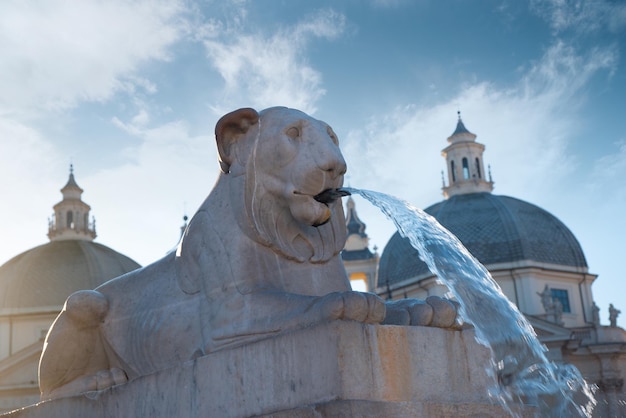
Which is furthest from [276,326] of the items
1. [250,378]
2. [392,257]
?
[392,257]

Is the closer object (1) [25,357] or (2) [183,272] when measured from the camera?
(2) [183,272]

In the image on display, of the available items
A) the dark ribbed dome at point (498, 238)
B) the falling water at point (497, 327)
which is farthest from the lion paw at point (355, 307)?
the dark ribbed dome at point (498, 238)

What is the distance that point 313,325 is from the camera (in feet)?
20.0

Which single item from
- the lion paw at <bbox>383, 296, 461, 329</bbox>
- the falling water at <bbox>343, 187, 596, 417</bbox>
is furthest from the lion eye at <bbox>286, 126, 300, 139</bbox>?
the lion paw at <bbox>383, 296, 461, 329</bbox>

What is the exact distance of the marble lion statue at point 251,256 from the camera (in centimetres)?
682

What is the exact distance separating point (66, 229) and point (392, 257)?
26253 mm

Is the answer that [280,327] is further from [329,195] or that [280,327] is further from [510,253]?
[510,253]

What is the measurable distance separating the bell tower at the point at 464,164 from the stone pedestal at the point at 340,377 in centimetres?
6768

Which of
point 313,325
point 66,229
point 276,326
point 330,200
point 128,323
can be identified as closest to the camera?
point 313,325

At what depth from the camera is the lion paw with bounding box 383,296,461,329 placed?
253 inches

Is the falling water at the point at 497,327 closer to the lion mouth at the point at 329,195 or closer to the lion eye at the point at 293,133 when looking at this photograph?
the lion mouth at the point at 329,195

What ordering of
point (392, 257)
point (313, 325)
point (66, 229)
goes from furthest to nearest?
1. point (66, 229)
2. point (392, 257)
3. point (313, 325)

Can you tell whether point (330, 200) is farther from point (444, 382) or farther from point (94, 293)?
point (94, 293)

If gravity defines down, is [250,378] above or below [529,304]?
below
